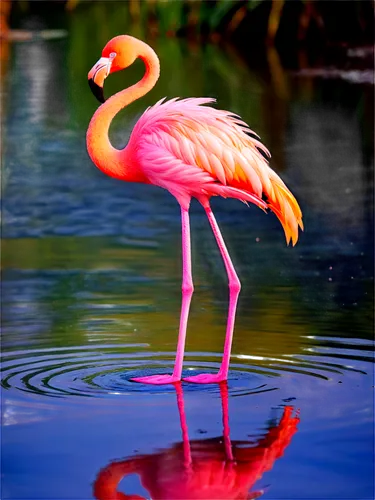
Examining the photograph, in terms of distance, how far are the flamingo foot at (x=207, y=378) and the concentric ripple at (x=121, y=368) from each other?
50 mm

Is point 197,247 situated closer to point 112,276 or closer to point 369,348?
point 112,276

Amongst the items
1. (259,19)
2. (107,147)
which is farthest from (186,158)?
(259,19)

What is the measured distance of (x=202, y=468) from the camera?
5.05 meters

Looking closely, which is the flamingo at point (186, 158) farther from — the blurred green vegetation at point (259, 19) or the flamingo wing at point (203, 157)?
the blurred green vegetation at point (259, 19)

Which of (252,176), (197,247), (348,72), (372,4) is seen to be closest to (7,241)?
(197,247)

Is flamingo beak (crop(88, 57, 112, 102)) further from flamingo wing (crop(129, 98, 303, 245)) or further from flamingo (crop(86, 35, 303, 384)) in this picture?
flamingo wing (crop(129, 98, 303, 245))

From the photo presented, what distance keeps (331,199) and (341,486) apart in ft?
27.5

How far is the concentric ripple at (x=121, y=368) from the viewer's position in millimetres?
6273

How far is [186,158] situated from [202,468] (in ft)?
6.32

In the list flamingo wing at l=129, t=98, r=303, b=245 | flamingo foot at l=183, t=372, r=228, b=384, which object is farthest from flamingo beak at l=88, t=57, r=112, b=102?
flamingo foot at l=183, t=372, r=228, b=384

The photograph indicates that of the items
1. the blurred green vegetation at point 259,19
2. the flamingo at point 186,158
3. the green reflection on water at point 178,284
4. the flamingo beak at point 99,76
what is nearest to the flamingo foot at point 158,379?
the flamingo at point 186,158

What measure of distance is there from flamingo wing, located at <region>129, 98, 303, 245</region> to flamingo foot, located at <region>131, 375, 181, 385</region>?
92cm

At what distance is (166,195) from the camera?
13531mm

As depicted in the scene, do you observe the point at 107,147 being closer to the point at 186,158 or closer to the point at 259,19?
the point at 186,158
